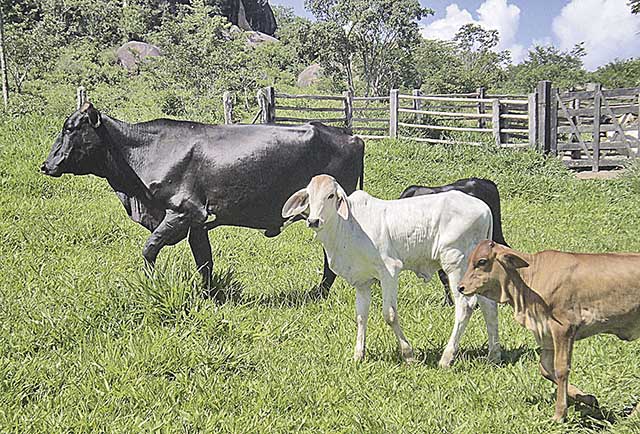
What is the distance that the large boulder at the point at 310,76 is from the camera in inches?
1683

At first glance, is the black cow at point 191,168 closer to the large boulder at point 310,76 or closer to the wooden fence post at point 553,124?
the wooden fence post at point 553,124

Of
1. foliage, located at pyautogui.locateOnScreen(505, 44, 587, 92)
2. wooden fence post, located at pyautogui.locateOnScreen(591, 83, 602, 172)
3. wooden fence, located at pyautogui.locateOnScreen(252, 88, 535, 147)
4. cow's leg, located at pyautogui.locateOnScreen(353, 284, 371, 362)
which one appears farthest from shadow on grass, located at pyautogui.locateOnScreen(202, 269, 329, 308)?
foliage, located at pyautogui.locateOnScreen(505, 44, 587, 92)

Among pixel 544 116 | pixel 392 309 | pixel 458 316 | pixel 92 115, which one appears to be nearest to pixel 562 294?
pixel 458 316

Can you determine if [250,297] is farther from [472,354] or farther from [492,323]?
[492,323]

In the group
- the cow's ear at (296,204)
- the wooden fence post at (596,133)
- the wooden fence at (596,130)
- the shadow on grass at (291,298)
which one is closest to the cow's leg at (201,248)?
the shadow on grass at (291,298)

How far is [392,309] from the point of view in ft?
13.9

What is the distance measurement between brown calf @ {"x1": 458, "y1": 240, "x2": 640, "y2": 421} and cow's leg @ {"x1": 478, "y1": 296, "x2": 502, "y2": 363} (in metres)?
0.81

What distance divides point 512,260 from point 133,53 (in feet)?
120

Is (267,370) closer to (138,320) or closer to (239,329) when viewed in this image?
(239,329)

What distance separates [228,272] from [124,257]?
80.2 inches

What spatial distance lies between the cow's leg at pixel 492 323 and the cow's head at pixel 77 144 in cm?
339

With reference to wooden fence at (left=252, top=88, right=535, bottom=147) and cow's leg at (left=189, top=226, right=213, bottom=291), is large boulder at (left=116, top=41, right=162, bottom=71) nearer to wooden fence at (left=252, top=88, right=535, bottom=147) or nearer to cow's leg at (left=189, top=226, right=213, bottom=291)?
wooden fence at (left=252, top=88, right=535, bottom=147)

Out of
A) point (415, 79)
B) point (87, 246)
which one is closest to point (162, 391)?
point (87, 246)

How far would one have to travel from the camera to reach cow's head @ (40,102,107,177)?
5.68 metres
